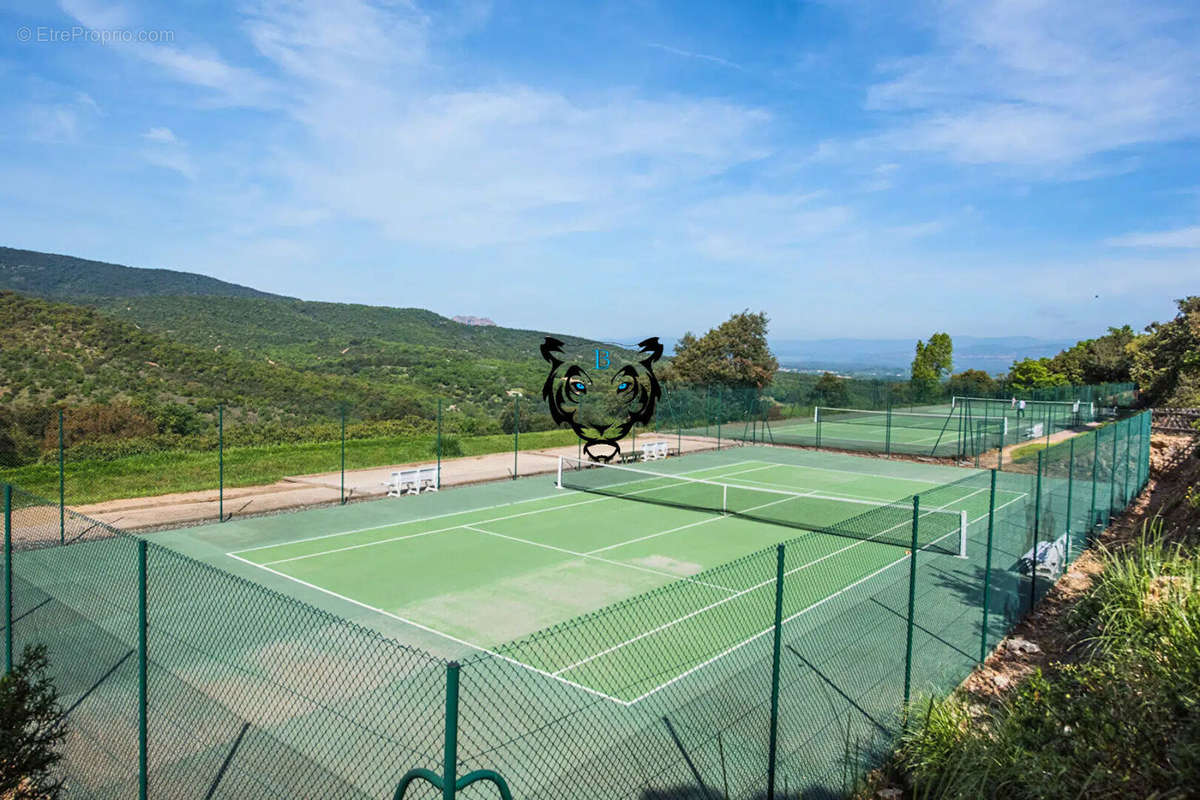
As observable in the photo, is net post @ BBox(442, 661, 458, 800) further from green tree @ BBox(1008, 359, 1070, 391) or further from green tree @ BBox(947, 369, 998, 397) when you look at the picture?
green tree @ BBox(1008, 359, 1070, 391)

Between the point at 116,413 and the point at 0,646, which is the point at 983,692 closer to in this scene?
the point at 0,646

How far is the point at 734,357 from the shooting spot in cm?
4456

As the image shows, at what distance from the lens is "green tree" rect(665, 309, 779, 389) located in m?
44.2

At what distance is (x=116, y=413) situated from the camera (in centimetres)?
2247

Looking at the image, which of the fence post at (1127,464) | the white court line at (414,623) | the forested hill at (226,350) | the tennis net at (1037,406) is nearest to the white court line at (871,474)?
the fence post at (1127,464)

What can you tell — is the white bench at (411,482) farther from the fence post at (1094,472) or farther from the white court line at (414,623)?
the fence post at (1094,472)

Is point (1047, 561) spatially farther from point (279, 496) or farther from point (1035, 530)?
point (279, 496)

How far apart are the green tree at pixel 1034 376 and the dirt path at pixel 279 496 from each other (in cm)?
3731

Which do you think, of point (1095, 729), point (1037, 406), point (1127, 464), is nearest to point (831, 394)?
point (1037, 406)

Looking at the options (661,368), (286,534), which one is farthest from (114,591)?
(661,368)

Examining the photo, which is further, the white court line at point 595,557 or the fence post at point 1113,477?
the fence post at point 1113,477

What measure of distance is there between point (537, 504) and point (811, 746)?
13544 mm

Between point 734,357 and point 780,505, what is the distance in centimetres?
2591

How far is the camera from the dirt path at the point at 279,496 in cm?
1680
